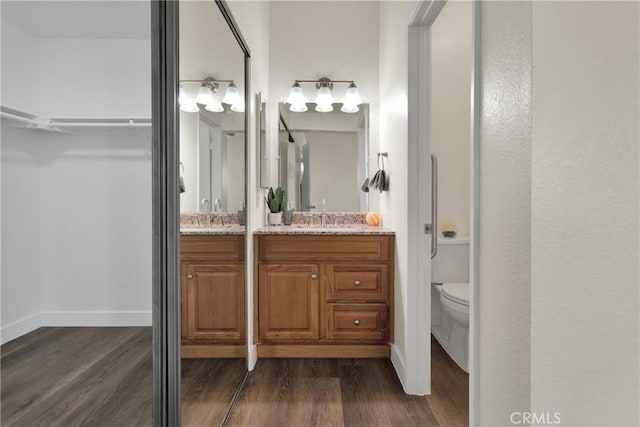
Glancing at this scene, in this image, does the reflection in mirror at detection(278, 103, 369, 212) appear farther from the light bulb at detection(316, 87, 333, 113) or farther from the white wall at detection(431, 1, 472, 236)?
the white wall at detection(431, 1, 472, 236)

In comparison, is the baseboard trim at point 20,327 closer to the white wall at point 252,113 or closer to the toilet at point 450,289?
the white wall at point 252,113

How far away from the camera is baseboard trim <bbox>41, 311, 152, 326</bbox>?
820 millimetres

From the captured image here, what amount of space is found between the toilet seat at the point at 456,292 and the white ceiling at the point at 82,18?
2081mm

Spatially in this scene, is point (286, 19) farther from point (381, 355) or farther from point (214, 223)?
point (381, 355)

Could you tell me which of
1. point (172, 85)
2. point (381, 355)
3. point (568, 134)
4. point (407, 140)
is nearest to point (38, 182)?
point (172, 85)

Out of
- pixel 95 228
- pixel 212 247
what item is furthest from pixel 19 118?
pixel 212 247

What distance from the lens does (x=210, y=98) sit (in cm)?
163

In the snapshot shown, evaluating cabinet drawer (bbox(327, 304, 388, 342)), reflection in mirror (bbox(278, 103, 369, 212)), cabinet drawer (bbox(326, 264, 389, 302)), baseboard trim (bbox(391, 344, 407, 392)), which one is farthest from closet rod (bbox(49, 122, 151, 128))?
reflection in mirror (bbox(278, 103, 369, 212))

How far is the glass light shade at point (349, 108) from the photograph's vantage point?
3002 millimetres

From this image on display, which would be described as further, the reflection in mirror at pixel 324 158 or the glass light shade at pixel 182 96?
the reflection in mirror at pixel 324 158

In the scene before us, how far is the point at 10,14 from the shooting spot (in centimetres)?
67

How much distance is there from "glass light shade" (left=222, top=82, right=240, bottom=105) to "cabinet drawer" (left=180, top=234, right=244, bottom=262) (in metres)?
0.72

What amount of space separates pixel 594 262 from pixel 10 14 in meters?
1.36

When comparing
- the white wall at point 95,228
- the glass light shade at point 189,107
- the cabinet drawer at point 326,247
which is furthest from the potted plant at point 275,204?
the white wall at point 95,228
